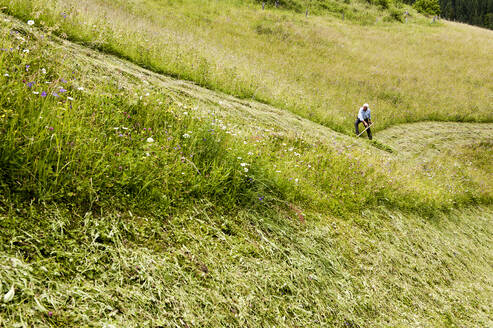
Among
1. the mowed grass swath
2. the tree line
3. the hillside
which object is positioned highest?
the tree line

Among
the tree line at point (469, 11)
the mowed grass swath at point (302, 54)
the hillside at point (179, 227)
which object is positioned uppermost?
the tree line at point (469, 11)

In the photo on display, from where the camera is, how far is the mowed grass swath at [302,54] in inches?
359

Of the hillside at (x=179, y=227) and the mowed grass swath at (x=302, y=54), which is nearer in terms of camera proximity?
the hillside at (x=179, y=227)

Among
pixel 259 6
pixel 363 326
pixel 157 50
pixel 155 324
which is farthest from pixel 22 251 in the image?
pixel 259 6

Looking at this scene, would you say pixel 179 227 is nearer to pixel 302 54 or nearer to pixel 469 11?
pixel 302 54

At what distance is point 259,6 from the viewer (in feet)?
102

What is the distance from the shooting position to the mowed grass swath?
359 inches

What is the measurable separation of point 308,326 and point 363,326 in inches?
29.8

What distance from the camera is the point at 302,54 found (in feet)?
72.6

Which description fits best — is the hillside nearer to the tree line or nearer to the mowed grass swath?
the mowed grass swath

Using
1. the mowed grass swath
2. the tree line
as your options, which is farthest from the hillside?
the tree line

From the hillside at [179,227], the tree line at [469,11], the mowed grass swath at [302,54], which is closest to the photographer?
the hillside at [179,227]

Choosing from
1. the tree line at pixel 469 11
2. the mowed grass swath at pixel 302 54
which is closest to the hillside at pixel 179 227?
the mowed grass swath at pixel 302 54

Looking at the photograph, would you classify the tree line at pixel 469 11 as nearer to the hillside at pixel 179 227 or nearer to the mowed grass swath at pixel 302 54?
the mowed grass swath at pixel 302 54
